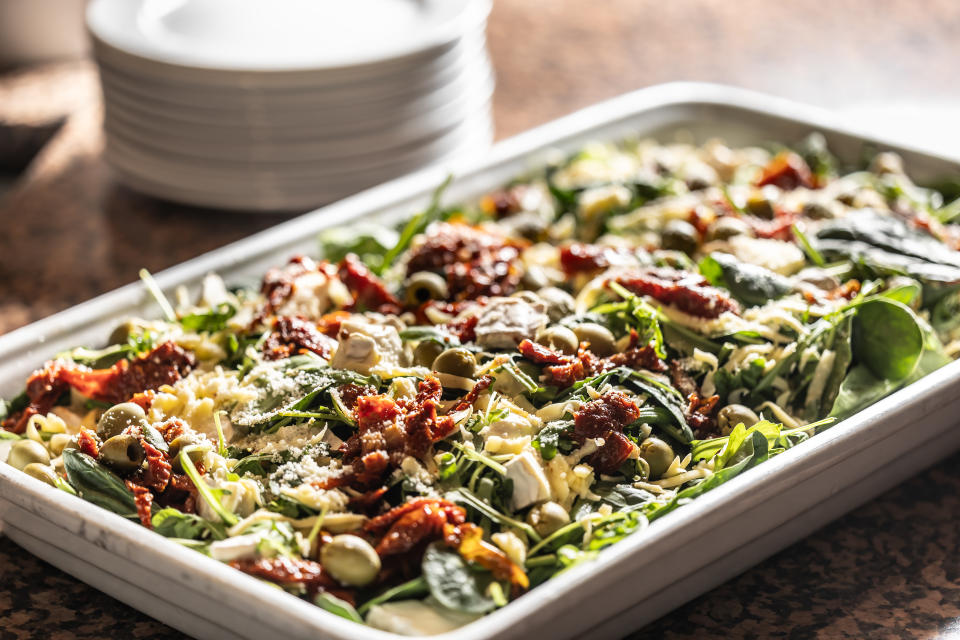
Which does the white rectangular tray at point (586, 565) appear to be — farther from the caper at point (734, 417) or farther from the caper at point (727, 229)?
the caper at point (727, 229)

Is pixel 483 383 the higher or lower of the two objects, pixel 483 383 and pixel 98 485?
the higher

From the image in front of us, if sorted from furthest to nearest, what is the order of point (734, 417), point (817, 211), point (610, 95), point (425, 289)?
point (610, 95) → point (817, 211) → point (425, 289) → point (734, 417)

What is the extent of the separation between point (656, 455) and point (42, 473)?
0.77 m

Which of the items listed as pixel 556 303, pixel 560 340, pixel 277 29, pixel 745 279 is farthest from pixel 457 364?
pixel 277 29

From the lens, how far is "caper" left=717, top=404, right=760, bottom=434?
Answer: 5.10 ft

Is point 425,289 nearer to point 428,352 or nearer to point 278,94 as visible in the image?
point 428,352

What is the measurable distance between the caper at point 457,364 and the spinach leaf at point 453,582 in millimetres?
327

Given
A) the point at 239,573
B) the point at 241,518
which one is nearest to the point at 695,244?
the point at 241,518

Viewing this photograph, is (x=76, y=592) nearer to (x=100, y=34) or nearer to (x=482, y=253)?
(x=482, y=253)

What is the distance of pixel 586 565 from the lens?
1164mm

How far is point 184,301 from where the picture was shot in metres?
1.83

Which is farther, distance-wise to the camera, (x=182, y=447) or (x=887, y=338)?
(x=887, y=338)

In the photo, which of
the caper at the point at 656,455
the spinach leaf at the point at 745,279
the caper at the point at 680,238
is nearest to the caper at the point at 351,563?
the caper at the point at 656,455

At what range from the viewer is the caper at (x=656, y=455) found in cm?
144
